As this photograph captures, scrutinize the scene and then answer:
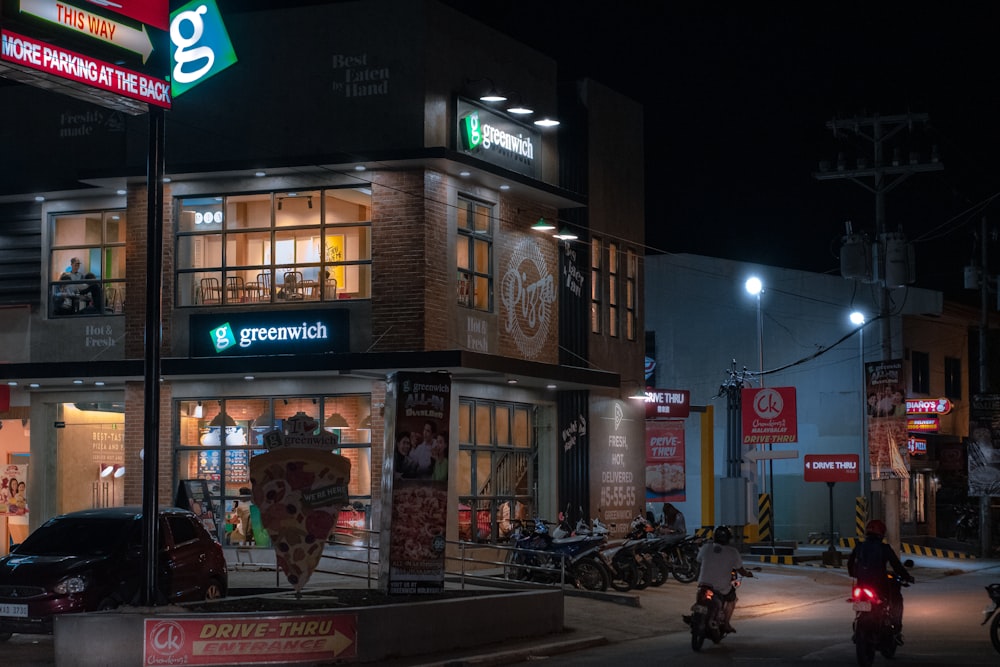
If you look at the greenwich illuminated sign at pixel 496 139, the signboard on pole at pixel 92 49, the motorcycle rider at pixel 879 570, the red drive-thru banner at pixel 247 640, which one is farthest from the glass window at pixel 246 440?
the motorcycle rider at pixel 879 570

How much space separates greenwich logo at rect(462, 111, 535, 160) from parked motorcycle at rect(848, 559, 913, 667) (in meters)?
13.4

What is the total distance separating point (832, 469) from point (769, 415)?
18.3ft

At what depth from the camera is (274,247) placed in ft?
88.1

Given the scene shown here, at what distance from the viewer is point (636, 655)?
17.3 meters

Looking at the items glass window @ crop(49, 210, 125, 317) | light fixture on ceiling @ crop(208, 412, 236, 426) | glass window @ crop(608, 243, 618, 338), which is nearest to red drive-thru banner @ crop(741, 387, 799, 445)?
glass window @ crop(608, 243, 618, 338)

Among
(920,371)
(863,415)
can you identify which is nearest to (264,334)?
(863,415)

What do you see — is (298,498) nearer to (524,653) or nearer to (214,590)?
(524,653)

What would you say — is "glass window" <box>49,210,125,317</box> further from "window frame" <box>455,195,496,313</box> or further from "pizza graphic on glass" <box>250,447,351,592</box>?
"pizza graphic on glass" <box>250,447,351,592</box>

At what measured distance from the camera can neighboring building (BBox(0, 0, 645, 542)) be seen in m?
26.0

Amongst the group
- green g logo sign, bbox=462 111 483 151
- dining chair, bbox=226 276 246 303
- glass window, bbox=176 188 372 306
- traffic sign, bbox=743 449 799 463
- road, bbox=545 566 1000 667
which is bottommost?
road, bbox=545 566 1000 667

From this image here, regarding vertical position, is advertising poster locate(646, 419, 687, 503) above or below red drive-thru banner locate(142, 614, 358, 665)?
above

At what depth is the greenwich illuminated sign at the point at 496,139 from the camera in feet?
88.0

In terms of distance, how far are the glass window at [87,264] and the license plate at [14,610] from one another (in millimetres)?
12260

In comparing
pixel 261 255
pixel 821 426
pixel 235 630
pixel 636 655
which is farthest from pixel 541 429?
pixel 821 426
